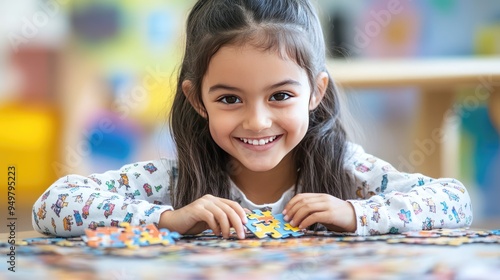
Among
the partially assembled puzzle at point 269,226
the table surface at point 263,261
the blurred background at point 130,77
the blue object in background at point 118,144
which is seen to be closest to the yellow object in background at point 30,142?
the blurred background at point 130,77

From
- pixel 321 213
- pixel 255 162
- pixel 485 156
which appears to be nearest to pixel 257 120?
pixel 255 162

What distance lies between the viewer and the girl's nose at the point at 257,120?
1.58 m

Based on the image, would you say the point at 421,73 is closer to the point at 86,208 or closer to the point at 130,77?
the point at 130,77

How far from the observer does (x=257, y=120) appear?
1578 mm

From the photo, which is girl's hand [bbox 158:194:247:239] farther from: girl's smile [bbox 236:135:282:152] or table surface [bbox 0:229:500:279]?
girl's smile [bbox 236:135:282:152]

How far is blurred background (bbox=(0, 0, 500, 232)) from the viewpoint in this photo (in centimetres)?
401

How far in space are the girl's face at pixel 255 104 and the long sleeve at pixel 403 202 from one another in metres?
0.22

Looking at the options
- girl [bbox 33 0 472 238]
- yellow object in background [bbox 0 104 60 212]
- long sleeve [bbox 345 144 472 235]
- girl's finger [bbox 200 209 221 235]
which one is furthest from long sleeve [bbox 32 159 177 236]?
yellow object in background [bbox 0 104 60 212]

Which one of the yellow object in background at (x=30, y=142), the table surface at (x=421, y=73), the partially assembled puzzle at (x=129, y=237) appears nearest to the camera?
the partially assembled puzzle at (x=129, y=237)

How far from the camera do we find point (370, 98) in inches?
184

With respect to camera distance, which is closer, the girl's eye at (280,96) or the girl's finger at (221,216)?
the girl's finger at (221,216)

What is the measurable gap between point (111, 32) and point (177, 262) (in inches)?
128

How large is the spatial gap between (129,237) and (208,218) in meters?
0.18

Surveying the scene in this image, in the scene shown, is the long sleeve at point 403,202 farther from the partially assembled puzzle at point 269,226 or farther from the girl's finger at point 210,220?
the girl's finger at point 210,220
